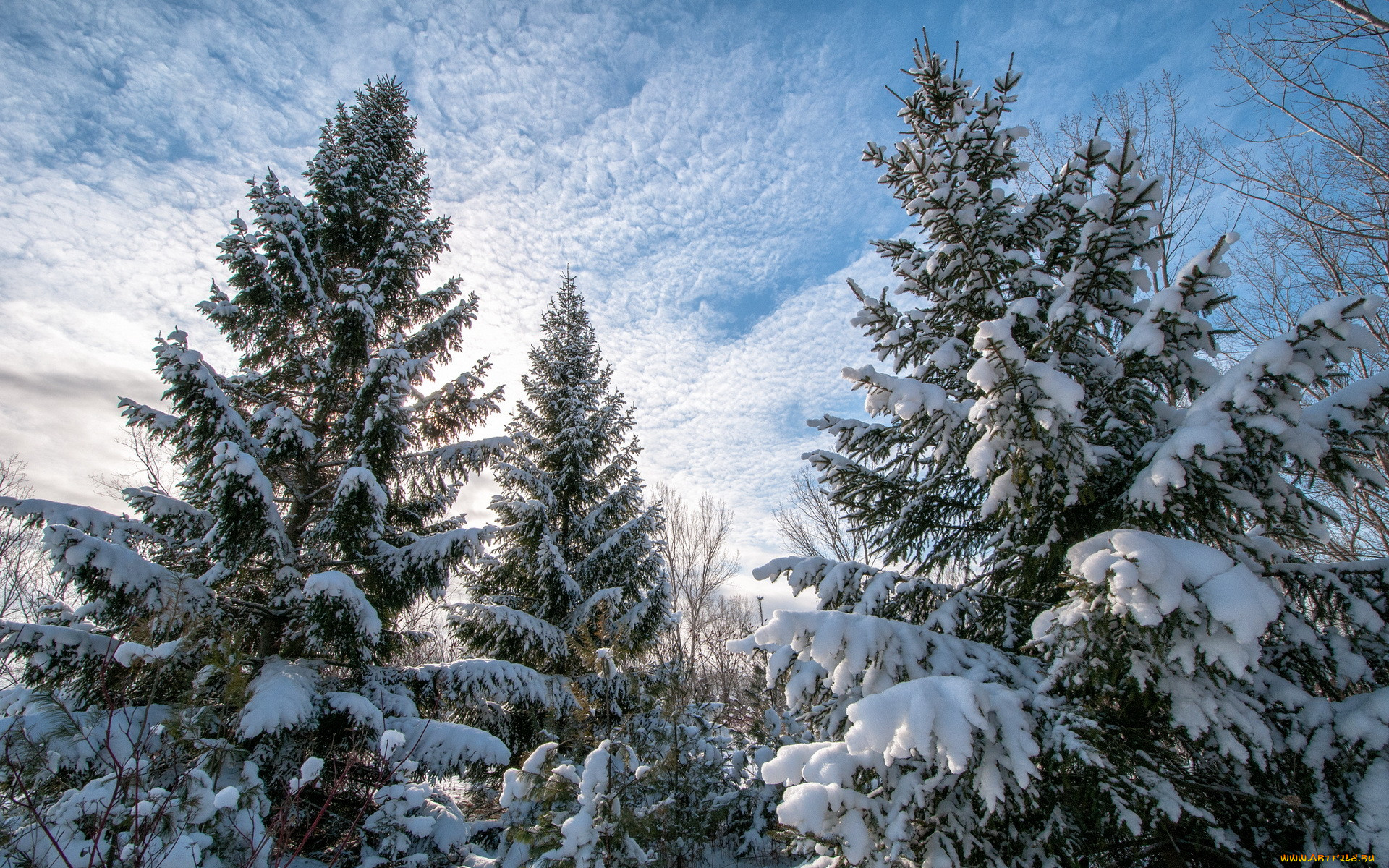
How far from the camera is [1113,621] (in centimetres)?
226

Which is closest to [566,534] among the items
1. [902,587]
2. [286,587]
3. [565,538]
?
[565,538]

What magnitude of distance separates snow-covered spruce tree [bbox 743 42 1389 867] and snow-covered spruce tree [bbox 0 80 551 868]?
288 cm

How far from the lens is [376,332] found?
7.79 m

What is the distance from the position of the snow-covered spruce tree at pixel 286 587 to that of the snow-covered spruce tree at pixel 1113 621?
2.88m

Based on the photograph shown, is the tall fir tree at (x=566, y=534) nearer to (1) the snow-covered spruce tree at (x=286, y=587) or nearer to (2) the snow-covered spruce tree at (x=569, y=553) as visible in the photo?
(2) the snow-covered spruce tree at (x=569, y=553)

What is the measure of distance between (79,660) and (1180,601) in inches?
327

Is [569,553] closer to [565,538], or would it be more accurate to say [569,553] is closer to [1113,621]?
[565,538]

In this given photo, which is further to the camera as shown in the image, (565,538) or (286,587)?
(565,538)

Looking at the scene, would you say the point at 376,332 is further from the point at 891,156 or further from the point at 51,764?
the point at 891,156

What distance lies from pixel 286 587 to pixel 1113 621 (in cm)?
790

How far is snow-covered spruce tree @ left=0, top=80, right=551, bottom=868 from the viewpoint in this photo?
11.8ft

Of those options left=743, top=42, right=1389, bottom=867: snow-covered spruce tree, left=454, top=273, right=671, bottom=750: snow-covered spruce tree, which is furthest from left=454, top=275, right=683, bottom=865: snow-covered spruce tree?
left=743, top=42, right=1389, bottom=867: snow-covered spruce tree

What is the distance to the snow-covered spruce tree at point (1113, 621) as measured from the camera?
217 cm

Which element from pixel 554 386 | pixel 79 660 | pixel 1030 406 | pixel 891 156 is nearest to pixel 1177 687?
pixel 1030 406
